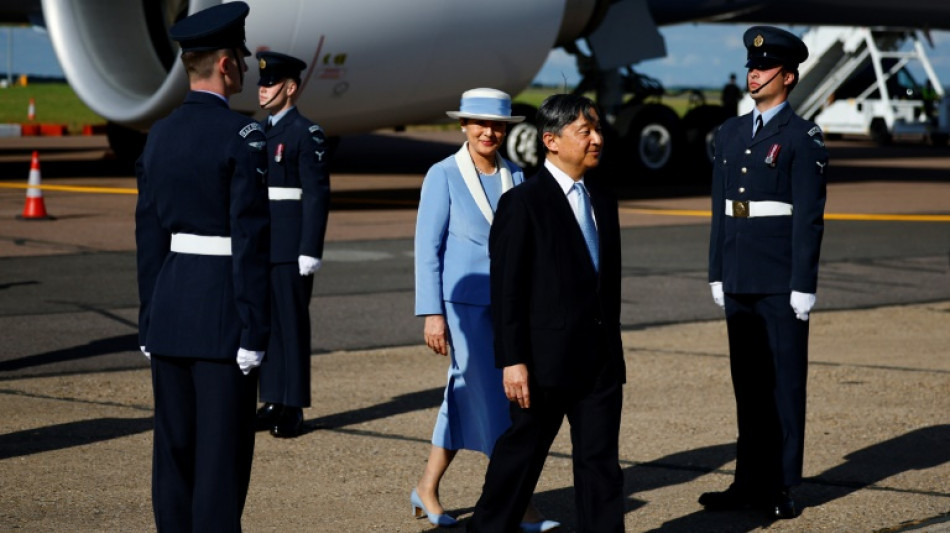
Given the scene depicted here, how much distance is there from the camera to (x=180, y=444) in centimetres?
452

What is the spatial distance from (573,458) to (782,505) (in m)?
1.34

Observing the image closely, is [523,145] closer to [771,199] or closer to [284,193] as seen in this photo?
[284,193]

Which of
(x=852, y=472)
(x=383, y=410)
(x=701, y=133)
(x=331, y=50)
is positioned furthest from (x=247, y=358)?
(x=701, y=133)

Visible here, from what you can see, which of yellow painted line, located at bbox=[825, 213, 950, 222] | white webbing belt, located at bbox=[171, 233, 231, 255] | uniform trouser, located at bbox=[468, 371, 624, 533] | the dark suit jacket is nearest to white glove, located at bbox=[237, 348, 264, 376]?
white webbing belt, located at bbox=[171, 233, 231, 255]

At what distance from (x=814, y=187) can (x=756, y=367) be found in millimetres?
794

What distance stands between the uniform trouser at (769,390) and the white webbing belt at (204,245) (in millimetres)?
2533

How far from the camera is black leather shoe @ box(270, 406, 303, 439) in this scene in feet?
23.2

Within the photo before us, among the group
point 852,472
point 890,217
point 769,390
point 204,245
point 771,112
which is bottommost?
point 852,472

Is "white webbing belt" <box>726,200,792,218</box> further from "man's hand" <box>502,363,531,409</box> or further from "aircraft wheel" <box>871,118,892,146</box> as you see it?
"aircraft wheel" <box>871,118,892,146</box>

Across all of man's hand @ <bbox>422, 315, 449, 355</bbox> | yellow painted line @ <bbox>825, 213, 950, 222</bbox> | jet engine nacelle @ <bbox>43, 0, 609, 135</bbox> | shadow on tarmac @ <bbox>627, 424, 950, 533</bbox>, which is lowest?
shadow on tarmac @ <bbox>627, 424, 950, 533</bbox>

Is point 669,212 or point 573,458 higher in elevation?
point 573,458

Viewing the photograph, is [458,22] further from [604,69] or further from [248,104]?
[604,69]

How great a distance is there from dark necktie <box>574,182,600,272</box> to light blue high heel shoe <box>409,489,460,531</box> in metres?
1.34

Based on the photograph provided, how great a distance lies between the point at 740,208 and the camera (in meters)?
6.10
